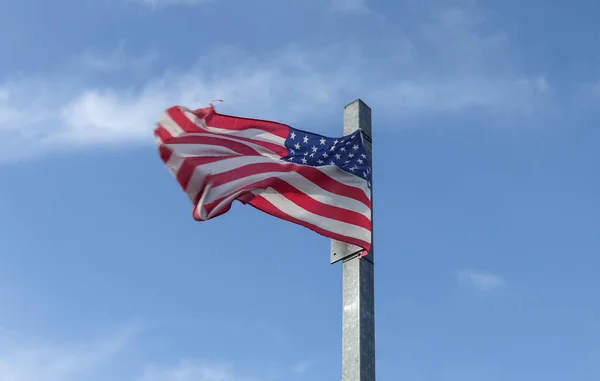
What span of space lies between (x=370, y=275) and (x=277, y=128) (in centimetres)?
295

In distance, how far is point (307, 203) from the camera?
1161 centimetres

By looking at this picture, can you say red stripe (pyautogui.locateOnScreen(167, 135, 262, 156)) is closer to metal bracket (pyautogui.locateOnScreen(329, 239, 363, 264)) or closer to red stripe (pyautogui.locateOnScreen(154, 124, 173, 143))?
red stripe (pyautogui.locateOnScreen(154, 124, 173, 143))

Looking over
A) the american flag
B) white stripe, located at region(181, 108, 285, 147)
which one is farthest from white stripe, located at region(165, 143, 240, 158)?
white stripe, located at region(181, 108, 285, 147)

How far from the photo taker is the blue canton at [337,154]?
39.4 feet

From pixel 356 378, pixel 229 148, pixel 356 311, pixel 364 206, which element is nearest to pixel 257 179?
pixel 229 148

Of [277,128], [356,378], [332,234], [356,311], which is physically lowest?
[356,378]

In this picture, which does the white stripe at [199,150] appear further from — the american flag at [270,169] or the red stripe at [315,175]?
the red stripe at [315,175]

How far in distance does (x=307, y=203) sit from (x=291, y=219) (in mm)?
365

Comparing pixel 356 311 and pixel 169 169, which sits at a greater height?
pixel 169 169

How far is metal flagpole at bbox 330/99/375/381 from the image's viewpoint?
9883 mm

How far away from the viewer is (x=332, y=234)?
11.3 metres

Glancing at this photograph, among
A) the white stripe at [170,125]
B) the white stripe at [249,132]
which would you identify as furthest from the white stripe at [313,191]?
the white stripe at [170,125]

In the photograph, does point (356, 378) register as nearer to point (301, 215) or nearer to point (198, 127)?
point (301, 215)

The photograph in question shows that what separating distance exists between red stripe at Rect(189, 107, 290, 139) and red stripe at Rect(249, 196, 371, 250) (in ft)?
4.24
